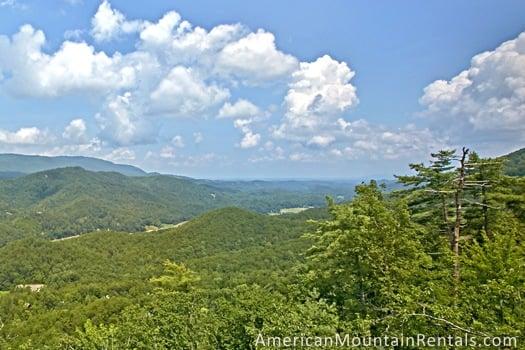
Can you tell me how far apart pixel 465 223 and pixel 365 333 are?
15.0 meters

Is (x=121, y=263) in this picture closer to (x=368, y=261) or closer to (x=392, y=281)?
(x=368, y=261)

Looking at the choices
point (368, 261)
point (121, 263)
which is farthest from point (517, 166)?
point (368, 261)

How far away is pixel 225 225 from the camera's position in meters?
176

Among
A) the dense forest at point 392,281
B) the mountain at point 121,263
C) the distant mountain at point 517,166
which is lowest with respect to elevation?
the mountain at point 121,263

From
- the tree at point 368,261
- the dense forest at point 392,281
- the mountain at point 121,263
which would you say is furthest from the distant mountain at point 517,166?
the tree at point 368,261

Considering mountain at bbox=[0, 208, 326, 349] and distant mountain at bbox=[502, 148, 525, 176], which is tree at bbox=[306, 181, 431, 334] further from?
distant mountain at bbox=[502, 148, 525, 176]

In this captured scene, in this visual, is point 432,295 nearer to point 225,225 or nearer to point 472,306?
point 472,306

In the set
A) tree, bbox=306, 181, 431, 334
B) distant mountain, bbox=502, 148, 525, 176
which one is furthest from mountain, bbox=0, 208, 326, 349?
distant mountain, bbox=502, 148, 525, 176

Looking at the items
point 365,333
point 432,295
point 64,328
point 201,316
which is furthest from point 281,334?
point 64,328

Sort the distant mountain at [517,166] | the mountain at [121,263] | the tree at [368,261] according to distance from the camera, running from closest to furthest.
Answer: the tree at [368,261]
the mountain at [121,263]
the distant mountain at [517,166]

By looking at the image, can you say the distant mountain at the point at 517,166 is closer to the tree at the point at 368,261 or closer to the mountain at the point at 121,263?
the mountain at the point at 121,263

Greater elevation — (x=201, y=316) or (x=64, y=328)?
(x=201, y=316)

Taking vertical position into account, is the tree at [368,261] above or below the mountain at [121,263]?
above

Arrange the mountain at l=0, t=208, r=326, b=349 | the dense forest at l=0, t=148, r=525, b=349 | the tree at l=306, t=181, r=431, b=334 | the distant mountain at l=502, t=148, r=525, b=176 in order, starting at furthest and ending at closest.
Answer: the distant mountain at l=502, t=148, r=525, b=176
the mountain at l=0, t=208, r=326, b=349
the tree at l=306, t=181, r=431, b=334
the dense forest at l=0, t=148, r=525, b=349
